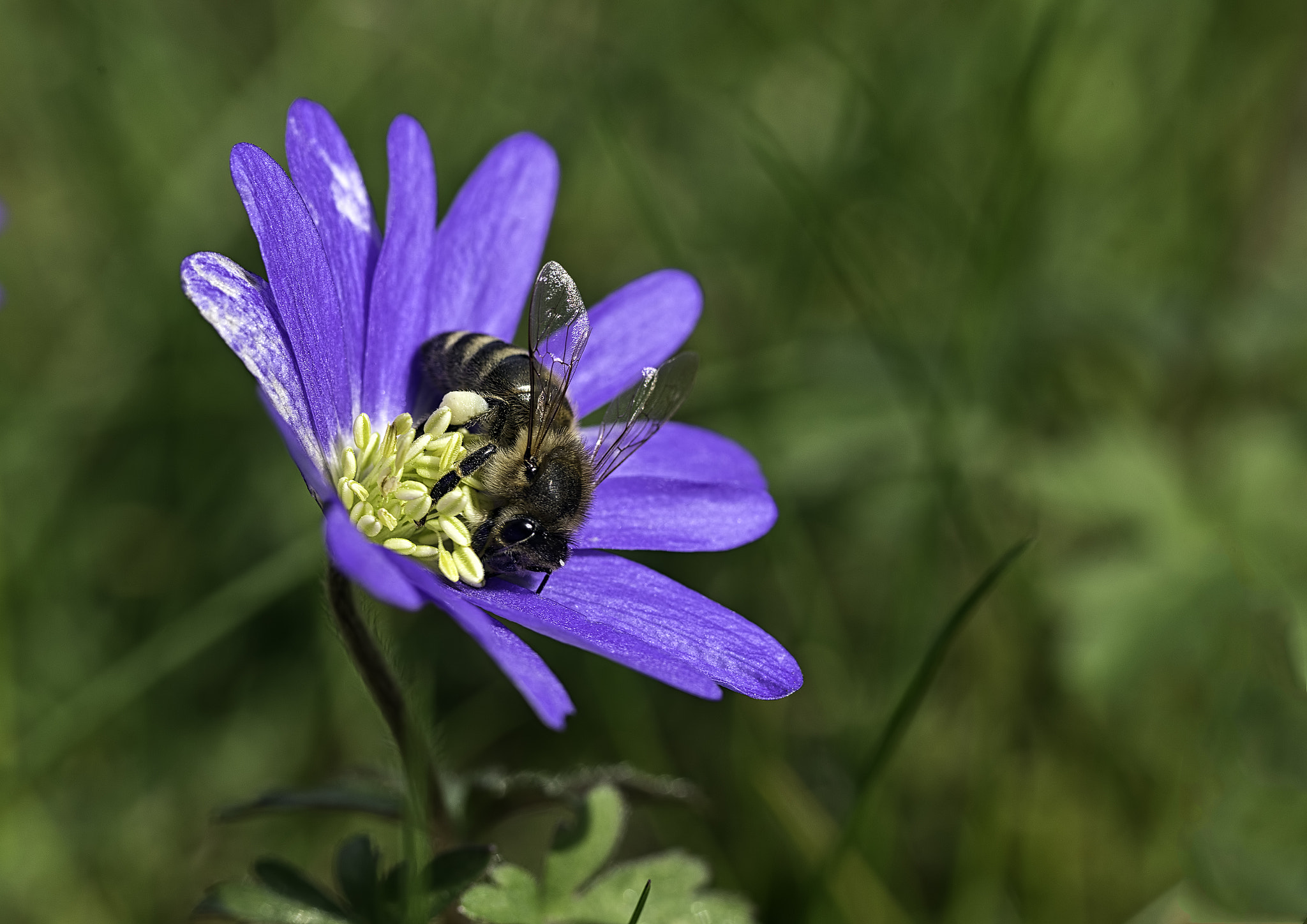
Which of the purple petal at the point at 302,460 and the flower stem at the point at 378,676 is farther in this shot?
the flower stem at the point at 378,676

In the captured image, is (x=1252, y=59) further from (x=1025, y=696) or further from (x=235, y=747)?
(x=235, y=747)

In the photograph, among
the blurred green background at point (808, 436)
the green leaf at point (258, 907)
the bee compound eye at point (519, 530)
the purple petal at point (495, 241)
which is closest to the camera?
the green leaf at point (258, 907)

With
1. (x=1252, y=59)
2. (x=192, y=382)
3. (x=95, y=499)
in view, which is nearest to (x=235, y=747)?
(x=95, y=499)

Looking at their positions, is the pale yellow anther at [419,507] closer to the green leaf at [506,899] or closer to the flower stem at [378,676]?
the flower stem at [378,676]

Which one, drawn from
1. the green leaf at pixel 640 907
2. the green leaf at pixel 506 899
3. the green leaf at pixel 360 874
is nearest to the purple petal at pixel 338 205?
the green leaf at pixel 360 874

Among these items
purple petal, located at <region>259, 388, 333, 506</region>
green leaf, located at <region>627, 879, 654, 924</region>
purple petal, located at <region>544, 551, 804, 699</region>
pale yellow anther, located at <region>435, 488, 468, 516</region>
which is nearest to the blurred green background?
pale yellow anther, located at <region>435, 488, 468, 516</region>

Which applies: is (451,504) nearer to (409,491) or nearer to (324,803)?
(409,491)
